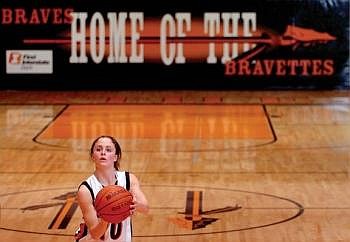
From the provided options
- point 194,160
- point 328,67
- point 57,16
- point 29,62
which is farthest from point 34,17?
point 194,160

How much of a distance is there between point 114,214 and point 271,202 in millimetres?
4782

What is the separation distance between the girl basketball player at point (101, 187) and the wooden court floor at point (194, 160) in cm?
286

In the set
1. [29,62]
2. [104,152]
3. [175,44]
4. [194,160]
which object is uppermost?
[175,44]

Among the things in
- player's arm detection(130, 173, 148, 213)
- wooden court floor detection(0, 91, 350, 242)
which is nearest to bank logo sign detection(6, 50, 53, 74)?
wooden court floor detection(0, 91, 350, 242)

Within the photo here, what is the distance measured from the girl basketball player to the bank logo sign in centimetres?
1358

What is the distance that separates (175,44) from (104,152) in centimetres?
1365

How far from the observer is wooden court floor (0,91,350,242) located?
8984mm

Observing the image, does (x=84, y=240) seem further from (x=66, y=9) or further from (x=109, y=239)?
(x=66, y=9)

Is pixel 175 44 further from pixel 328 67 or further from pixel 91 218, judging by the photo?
pixel 91 218

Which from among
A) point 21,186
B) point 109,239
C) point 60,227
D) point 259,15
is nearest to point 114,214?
point 109,239

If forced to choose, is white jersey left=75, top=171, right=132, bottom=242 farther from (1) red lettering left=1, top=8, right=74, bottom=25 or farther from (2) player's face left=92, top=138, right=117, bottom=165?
(1) red lettering left=1, top=8, right=74, bottom=25

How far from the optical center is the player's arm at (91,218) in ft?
17.8

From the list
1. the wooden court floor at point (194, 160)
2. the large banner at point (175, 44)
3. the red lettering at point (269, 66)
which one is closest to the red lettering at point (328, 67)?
the large banner at point (175, 44)

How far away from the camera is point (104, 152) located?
215 inches
